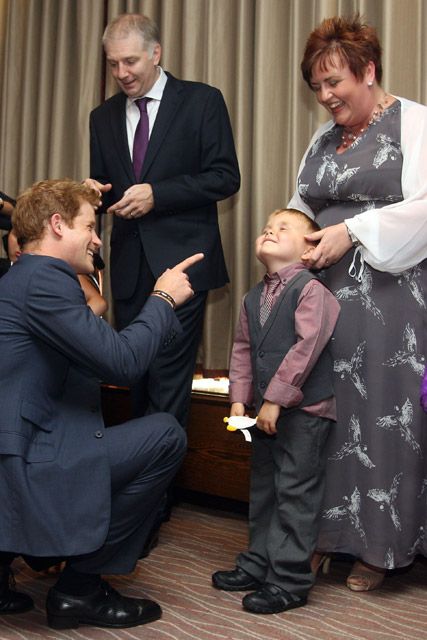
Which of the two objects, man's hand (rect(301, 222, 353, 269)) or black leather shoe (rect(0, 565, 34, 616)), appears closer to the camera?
black leather shoe (rect(0, 565, 34, 616))

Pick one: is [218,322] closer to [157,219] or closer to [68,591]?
[157,219]

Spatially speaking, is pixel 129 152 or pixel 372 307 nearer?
pixel 372 307

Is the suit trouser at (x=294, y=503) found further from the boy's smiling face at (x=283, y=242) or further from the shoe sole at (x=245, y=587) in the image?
the boy's smiling face at (x=283, y=242)

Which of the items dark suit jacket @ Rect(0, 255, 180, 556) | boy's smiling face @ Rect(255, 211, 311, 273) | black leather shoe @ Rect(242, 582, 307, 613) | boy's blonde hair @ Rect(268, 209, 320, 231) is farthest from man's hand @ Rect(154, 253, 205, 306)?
black leather shoe @ Rect(242, 582, 307, 613)

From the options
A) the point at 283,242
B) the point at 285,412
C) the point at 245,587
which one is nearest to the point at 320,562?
the point at 245,587

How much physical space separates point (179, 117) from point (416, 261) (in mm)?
1027

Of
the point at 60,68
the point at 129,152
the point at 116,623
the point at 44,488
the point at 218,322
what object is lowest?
the point at 116,623

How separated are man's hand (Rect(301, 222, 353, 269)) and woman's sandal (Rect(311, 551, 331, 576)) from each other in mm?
823

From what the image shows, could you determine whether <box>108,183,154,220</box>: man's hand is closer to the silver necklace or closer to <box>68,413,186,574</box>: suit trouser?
the silver necklace

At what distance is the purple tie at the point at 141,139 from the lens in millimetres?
2961

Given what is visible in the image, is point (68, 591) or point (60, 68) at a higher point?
point (60, 68)

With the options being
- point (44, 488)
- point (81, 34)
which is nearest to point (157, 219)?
point (44, 488)

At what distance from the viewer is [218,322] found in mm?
3566

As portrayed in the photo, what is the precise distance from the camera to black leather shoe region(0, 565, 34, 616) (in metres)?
2.19
